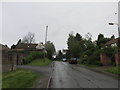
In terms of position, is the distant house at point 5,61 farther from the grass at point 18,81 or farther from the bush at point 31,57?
the bush at point 31,57

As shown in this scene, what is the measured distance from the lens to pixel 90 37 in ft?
232

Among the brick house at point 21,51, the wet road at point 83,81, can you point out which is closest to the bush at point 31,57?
the brick house at point 21,51

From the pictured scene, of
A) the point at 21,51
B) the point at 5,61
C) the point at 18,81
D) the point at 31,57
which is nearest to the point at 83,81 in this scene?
the point at 18,81

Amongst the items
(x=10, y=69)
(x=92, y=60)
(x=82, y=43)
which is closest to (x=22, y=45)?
(x=82, y=43)

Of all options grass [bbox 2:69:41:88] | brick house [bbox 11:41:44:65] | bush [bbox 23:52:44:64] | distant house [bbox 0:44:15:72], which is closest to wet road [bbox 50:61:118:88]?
grass [bbox 2:69:41:88]

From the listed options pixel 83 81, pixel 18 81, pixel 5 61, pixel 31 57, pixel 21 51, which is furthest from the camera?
pixel 21 51

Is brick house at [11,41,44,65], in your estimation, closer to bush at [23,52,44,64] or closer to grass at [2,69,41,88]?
bush at [23,52,44,64]

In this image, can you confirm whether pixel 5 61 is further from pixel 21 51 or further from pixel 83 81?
pixel 21 51

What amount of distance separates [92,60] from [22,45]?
58496 millimetres

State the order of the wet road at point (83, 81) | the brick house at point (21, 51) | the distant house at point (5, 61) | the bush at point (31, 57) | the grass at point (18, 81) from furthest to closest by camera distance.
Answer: the bush at point (31, 57), the brick house at point (21, 51), the distant house at point (5, 61), the wet road at point (83, 81), the grass at point (18, 81)

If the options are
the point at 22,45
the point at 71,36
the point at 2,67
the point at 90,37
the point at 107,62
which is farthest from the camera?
the point at 22,45

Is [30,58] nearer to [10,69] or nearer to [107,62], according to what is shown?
[107,62]

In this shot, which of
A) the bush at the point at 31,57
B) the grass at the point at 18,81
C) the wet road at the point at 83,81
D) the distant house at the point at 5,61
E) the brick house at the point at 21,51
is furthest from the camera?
the bush at the point at 31,57

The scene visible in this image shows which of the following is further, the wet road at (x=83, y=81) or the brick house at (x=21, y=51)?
the brick house at (x=21, y=51)
